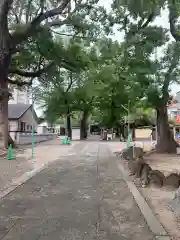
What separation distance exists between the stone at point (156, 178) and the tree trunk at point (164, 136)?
44.2ft

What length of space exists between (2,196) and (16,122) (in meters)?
31.6

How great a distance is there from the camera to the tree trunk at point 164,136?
75.5 feet

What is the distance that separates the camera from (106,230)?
5320 millimetres

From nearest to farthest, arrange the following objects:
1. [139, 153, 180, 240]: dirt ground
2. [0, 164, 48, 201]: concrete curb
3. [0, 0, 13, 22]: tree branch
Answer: [139, 153, 180, 240]: dirt ground → [0, 164, 48, 201]: concrete curb → [0, 0, 13, 22]: tree branch

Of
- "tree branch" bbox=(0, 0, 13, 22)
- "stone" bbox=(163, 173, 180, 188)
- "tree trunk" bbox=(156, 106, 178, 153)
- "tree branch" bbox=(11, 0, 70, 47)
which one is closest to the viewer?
"stone" bbox=(163, 173, 180, 188)

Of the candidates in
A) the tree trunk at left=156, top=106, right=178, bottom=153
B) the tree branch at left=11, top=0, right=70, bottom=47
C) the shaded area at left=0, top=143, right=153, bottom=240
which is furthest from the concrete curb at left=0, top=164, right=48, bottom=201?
the tree trunk at left=156, top=106, right=178, bottom=153

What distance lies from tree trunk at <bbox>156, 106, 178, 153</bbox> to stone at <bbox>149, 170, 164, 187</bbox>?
531 inches

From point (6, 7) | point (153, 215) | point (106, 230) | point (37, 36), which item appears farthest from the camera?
point (37, 36)

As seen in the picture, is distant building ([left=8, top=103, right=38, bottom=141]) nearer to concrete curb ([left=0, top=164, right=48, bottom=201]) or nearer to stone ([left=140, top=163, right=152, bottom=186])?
concrete curb ([left=0, top=164, right=48, bottom=201])

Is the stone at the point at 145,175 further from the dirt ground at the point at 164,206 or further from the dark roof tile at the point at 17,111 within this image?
the dark roof tile at the point at 17,111

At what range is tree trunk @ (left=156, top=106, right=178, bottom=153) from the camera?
23.0 meters

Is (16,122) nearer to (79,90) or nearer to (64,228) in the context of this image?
(79,90)

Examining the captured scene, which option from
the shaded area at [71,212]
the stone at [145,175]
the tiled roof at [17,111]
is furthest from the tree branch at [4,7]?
the tiled roof at [17,111]

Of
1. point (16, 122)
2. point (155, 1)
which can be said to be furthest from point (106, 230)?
point (16, 122)
